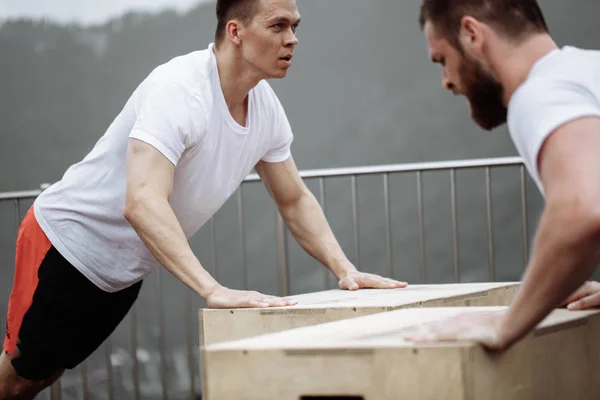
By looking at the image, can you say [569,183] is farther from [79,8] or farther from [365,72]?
[79,8]

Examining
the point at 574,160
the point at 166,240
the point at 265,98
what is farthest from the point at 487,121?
the point at 265,98

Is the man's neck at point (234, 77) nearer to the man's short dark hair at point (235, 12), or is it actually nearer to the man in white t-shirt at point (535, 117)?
the man's short dark hair at point (235, 12)

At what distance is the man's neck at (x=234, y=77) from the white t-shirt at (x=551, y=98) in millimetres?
1125

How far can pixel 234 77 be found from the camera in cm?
232

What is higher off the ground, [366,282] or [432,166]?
[432,166]

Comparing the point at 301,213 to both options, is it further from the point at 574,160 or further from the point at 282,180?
the point at 574,160

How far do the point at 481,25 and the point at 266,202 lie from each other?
10.6ft

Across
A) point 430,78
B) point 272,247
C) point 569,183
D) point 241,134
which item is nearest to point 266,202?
point 272,247

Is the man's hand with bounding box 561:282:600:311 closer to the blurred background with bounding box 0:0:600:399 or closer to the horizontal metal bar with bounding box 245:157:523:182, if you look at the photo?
the horizontal metal bar with bounding box 245:157:523:182

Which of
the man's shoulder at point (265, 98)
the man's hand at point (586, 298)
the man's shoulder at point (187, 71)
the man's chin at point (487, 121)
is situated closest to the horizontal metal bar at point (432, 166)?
the man's shoulder at point (265, 98)

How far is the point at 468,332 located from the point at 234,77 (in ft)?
4.06

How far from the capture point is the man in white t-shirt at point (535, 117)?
117 cm

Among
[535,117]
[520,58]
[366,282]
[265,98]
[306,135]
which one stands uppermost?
[306,135]

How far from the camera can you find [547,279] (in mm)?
1216
